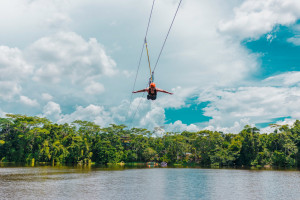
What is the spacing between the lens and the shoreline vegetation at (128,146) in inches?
3588

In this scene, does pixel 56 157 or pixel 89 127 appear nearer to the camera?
pixel 56 157

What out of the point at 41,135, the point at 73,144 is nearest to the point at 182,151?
the point at 73,144

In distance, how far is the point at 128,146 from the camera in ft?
378

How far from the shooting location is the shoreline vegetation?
91.1 m

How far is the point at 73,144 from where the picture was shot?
96.9 m

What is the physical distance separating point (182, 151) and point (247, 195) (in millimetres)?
76561

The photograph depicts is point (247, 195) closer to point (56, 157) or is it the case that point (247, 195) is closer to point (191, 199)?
point (191, 199)

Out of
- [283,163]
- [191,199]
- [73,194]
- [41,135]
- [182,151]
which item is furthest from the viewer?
[182,151]

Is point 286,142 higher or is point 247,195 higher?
point 286,142

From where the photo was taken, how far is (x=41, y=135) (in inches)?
3765

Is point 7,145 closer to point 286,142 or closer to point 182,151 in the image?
point 182,151

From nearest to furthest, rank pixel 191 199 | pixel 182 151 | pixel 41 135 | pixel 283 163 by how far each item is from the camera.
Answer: pixel 191 199 < pixel 283 163 < pixel 41 135 < pixel 182 151

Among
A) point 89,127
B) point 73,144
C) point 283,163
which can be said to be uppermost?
point 89,127

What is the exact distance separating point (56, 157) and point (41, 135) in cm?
1112
